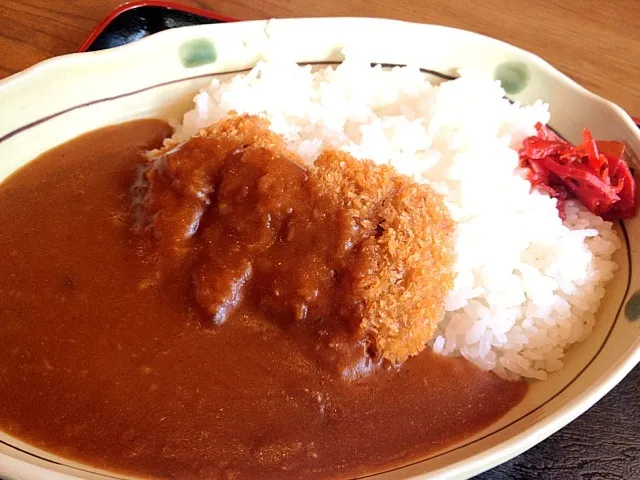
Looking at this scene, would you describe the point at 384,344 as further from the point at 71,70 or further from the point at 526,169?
the point at 71,70

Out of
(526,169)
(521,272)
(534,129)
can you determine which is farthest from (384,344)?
(534,129)

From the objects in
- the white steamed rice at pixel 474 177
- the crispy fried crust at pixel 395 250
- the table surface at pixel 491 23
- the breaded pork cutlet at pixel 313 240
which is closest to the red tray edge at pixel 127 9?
the table surface at pixel 491 23

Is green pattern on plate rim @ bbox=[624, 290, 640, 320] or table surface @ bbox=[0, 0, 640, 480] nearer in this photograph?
green pattern on plate rim @ bbox=[624, 290, 640, 320]

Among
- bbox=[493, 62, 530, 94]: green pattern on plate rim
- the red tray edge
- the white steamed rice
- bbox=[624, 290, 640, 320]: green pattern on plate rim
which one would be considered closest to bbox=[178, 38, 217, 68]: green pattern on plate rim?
the white steamed rice

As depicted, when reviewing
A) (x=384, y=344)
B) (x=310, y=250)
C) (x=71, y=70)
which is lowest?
(x=384, y=344)

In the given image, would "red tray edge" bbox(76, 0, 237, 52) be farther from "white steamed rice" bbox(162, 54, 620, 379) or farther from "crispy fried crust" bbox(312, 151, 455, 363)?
"crispy fried crust" bbox(312, 151, 455, 363)

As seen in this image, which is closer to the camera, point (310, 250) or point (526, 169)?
point (310, 250)
